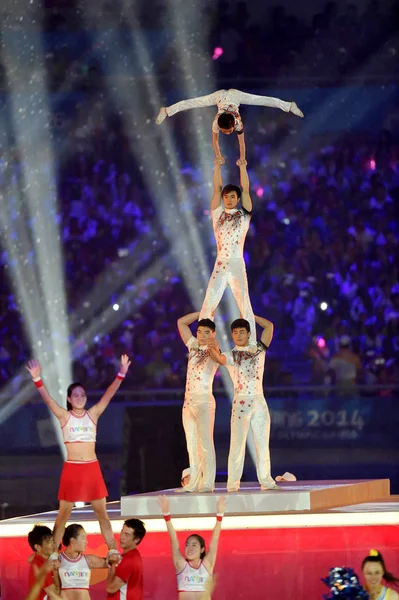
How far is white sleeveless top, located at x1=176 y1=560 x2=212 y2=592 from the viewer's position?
Answer: 5.82 meters

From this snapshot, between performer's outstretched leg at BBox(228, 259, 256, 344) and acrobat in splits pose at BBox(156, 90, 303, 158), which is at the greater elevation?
acrobat in splits pose at BBox(156, 90, 303, 158)

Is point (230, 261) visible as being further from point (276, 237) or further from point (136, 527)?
point (276, 237)

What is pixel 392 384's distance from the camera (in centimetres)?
1160

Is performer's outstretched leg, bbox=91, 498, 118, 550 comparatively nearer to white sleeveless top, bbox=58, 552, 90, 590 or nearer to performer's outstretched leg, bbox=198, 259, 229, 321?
white sleeveless top, bbox=58, 552, 90, 590

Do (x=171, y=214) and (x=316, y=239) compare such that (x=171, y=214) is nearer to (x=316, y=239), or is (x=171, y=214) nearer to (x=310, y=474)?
(x=316, y=239)

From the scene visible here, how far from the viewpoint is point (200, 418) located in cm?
752

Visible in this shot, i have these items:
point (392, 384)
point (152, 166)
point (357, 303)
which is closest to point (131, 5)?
point (152, 166)

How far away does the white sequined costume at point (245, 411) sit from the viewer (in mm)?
7512

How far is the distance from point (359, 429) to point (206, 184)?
2.92 meters

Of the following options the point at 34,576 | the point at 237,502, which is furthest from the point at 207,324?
the point at 34,576

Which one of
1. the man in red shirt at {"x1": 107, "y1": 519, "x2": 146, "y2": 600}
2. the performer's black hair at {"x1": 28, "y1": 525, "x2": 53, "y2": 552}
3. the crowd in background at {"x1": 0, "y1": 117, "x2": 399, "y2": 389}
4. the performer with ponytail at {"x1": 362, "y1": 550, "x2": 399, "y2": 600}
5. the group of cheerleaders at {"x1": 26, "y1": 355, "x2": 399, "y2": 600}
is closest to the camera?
the performer with ponytail at {"x1": 362, "y1": 550, "x2": 399, "y2": 600}

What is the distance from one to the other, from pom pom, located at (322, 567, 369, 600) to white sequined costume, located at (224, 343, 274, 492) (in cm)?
242

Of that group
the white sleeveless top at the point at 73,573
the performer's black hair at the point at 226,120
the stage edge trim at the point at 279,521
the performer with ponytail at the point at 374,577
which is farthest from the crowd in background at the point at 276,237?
the performer with ponytail at the point at 374,577

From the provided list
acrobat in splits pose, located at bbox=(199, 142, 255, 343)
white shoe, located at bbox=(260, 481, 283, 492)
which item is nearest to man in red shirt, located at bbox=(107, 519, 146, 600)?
white shoe, located at bbox=(260, 481, 283, 492)
